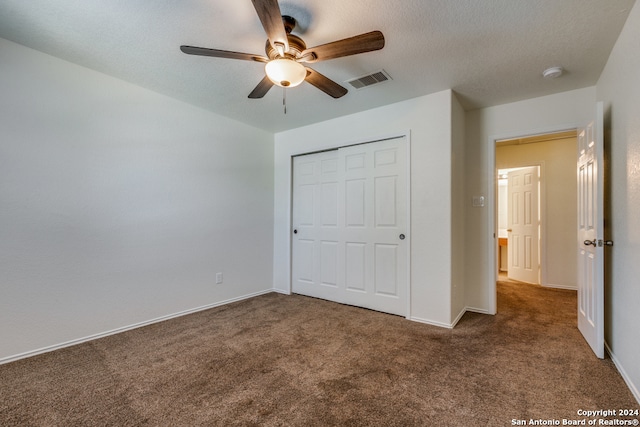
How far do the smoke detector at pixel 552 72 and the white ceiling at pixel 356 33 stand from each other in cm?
5

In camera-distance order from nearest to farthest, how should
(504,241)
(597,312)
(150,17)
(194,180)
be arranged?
1. (150,17)
2. (597,312)
3. (194,180)
4. (504,241)

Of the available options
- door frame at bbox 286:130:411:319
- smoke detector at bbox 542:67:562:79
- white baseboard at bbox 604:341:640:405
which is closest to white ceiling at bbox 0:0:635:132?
smoke detector at bbox 542:67:562:79

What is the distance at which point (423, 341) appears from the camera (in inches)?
98.8

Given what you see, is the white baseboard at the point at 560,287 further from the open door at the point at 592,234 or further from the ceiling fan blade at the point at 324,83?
the ceiling fan blade at the point at 324,83

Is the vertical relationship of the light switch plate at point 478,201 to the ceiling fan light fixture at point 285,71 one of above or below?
below

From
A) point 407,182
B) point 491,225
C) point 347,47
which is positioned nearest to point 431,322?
point 491,225

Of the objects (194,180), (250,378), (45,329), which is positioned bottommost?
(250,378)

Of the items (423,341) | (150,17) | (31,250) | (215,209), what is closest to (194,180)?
(215,209)

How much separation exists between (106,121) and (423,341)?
3496 mm

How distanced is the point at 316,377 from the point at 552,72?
3.10 m

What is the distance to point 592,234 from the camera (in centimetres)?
227

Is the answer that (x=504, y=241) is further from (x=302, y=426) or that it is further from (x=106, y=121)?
(x=106, y=121)

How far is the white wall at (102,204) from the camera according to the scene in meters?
2.19

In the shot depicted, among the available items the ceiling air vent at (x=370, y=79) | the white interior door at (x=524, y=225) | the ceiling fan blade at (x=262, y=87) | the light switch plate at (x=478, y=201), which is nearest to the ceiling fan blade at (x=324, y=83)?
the ceiling fan blade at (x=262, y=87)
